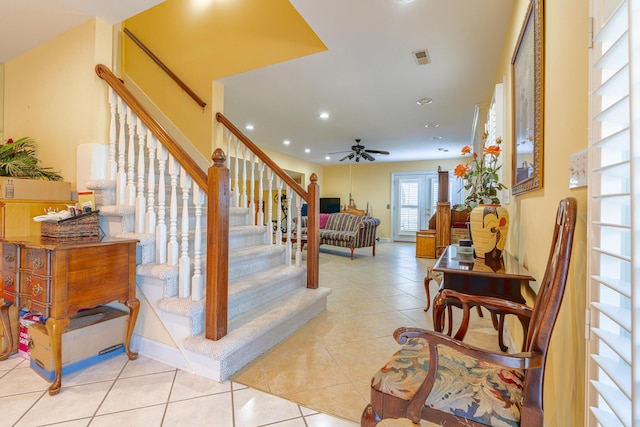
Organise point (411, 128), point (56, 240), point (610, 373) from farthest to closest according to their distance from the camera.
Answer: point (411, 128) < point (56, 240) < point (610, 373)

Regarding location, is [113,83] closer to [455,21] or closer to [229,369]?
[229,369]

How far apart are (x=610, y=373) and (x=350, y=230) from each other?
573 cm

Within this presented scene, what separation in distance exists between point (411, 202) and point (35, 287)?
8893mm

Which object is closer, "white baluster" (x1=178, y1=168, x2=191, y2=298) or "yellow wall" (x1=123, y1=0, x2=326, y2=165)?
"white baluster" (x1=178, y1=168, x2=191, y2=298)

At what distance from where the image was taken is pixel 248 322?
204 cm

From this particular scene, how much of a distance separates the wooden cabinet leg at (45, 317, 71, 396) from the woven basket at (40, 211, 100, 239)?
49cm

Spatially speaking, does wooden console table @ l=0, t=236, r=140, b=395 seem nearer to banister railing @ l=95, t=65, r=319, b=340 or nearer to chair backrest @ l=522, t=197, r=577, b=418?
banister railing @ l=95, t=65, r=319, b=340

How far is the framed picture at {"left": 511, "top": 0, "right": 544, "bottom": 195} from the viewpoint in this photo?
138cm

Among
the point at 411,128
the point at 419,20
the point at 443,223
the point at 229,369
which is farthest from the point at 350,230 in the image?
the point at 229,369

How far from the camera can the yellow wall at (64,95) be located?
7.22 ft

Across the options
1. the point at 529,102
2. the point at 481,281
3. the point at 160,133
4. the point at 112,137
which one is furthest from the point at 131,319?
the point at 529,102

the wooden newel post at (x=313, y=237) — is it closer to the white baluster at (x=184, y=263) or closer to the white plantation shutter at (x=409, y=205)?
the white baluster at (x=184, y=263)

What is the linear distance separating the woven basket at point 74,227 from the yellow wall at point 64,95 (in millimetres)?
574

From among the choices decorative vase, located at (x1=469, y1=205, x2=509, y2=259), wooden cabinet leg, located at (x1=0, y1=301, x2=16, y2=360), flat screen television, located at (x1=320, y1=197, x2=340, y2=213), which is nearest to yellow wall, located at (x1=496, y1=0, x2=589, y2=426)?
decorative vase, located at (x1=469, y1=205, x2=509, y2=259)
